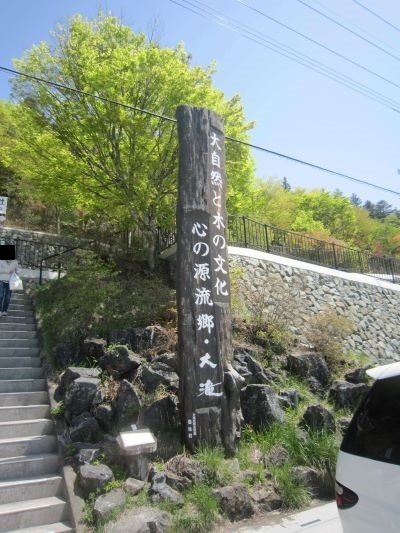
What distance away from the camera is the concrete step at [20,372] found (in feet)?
24.0

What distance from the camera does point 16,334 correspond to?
8797 millimetres

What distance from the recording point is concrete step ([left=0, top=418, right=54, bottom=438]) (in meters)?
6.04

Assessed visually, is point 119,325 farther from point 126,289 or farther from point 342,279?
point 342,279

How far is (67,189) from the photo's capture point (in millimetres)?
11039

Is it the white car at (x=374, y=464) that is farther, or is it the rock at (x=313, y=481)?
the rock at (x=313, y=481)

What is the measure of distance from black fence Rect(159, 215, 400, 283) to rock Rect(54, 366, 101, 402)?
6301mm

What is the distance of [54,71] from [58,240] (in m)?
8.14

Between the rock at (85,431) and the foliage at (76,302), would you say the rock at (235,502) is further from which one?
the foliage at (76,302)

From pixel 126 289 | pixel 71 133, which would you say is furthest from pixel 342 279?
pixel 71 133

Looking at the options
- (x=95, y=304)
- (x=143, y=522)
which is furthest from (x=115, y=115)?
(x=143, y=522)

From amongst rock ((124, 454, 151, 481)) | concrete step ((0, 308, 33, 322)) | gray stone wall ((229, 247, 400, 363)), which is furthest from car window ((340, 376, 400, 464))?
concrete step ((0, 308, 33, 322))

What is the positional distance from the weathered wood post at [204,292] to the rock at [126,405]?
709 mm

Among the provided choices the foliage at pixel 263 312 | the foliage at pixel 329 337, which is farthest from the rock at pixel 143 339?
the foliage at pixel 329 337

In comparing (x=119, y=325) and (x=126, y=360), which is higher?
(x=119, y=325)
